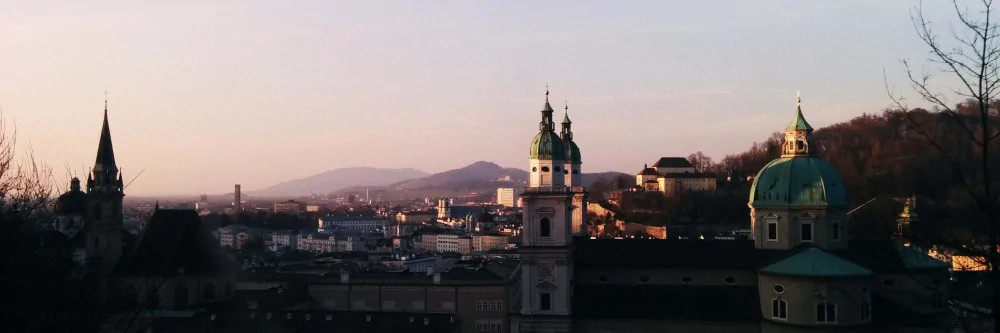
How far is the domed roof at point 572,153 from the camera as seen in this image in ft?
136

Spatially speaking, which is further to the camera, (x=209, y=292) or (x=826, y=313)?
(x=209, y=292)

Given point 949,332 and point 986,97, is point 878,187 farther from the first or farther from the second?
point 986,97

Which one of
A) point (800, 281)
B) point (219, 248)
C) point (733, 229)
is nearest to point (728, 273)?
point (800, 281)

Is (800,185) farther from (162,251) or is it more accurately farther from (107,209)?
(107,209)

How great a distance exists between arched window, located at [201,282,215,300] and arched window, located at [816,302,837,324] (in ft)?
88.6

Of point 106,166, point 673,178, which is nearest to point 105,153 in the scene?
point 106,166

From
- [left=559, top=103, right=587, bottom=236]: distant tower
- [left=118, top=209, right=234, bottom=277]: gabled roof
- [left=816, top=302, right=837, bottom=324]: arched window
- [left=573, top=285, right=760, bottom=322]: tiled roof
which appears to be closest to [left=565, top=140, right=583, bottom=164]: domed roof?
[left=559, top=103, right=587, bottom=236]: distant tower

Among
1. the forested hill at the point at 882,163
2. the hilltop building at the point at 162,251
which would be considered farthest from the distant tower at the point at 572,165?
the forested hill at the point at 882,163

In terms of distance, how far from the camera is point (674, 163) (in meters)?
142

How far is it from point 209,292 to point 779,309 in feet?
84.2

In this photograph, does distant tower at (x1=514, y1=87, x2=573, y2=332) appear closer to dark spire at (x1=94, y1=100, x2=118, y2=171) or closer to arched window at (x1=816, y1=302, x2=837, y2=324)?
arched window at (x1=816, y1=302, x2=837, y2=324)

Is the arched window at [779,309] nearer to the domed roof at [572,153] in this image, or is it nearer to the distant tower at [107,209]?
the domed roof at [572,153]

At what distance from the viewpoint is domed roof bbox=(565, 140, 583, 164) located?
4158cm

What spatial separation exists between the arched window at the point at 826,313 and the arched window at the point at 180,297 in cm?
2754
